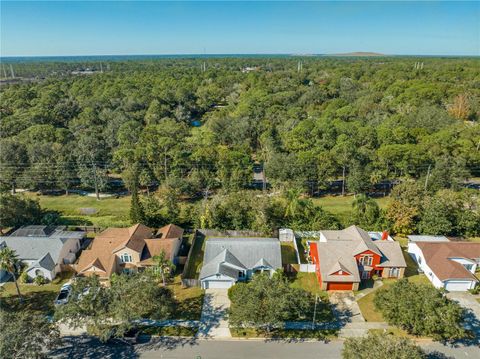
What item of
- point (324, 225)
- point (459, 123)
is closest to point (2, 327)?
point (324, 225)

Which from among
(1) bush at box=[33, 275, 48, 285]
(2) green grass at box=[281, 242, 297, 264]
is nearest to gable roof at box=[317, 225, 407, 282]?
(2) green grass at box=[281, 242, 297, 264]

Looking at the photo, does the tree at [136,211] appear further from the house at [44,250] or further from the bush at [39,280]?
the bush at [39,280]

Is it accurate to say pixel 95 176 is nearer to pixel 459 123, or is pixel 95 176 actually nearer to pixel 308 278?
pixel 308 278

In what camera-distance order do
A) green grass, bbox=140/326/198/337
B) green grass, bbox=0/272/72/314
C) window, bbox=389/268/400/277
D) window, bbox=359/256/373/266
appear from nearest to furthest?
1. green grass, bbox=140/326/198/337
2. green grass, bbox=0/272/72/314
3. window, bbox=359/256/373/266
4. window, bbox=389/268/400/277

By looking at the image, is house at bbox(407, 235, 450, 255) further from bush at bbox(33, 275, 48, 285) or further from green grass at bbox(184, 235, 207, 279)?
bush at bbox(33, 275, 48, 285)

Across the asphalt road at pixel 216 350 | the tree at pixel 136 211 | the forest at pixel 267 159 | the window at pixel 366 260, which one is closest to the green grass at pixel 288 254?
the forest at pixel 267 159

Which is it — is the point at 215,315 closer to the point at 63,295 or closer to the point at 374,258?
the point at 63,295
